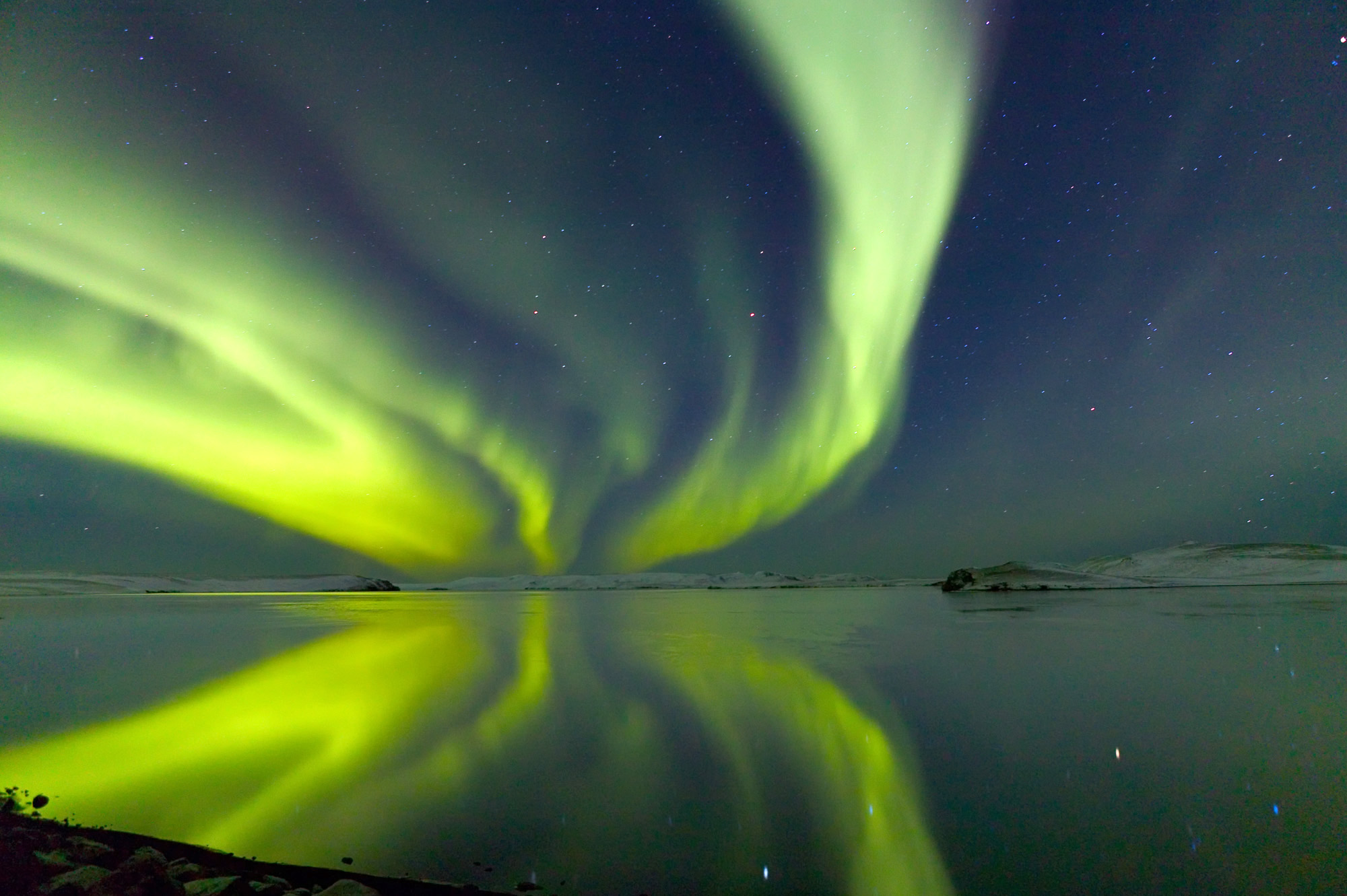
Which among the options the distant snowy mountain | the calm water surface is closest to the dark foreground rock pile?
the calm water surface

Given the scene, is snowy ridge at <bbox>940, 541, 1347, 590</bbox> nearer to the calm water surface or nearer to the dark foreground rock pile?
the calm water surface

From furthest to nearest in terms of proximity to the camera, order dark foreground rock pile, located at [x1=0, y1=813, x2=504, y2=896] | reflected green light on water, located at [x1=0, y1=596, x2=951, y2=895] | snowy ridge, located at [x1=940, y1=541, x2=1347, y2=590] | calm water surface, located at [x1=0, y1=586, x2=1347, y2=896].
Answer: snowy ridge, located at [x1=940, y1=541, x2=1347, y2=590] → reflected green light on water, located at [x1=0, y1=596, x2=951, y2=895] → calm water surface, located at [x1=0, y1=586, x2=1347, y2=896] → dark foreground rock pile, located at [x1=0, y1=813, x2=504, y2=896]

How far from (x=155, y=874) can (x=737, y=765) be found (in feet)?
22.0

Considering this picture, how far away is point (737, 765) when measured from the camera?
9.07m

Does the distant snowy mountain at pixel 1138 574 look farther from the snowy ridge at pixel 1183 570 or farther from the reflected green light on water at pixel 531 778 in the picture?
the reflected green light on water at pixel 531 778

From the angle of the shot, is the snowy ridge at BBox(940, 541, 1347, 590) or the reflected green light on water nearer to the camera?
the reflected green light on water

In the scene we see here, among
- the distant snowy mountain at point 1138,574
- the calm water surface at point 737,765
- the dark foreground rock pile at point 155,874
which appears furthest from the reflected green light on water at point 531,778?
the distant snowy mountain at point 1138,574

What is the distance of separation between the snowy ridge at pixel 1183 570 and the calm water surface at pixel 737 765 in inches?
3350

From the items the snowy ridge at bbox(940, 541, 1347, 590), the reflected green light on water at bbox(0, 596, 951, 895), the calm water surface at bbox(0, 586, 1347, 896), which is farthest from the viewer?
the snowy ridge at bbox(940, 541, 1347, 590)

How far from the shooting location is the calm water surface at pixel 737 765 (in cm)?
608

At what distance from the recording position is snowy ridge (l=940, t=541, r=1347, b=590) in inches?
3821

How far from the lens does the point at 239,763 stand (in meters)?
9.54

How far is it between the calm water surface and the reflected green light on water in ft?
0.16

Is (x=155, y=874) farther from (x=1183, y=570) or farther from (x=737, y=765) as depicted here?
(x=1183, y=570)
